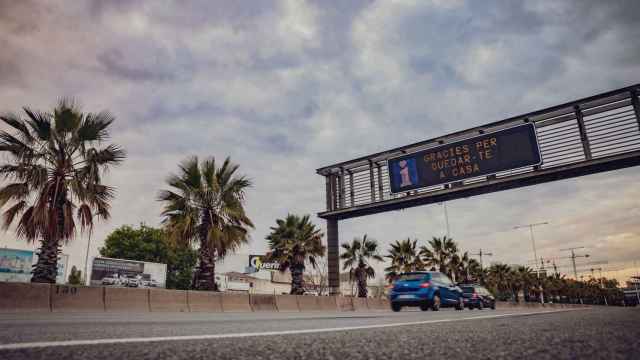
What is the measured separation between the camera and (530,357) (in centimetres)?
180

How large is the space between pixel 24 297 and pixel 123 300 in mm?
2632

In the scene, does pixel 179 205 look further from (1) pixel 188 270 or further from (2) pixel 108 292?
(1) pixel 188 270

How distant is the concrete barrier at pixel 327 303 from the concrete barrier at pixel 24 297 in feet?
37.3

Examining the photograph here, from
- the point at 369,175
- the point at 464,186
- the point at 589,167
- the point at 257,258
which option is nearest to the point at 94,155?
the point at 369,175

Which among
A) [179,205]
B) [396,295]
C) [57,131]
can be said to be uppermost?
[57,131]

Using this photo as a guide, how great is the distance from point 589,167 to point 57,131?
63.0 ft

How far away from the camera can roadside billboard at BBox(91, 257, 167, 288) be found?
49.7 m

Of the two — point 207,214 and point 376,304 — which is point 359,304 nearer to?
point 376,304

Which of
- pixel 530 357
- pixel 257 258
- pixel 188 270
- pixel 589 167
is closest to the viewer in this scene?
pixel 530 357

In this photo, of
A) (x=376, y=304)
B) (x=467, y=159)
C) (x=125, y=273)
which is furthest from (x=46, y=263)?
(x=125, y=273)

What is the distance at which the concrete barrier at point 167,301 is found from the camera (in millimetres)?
13141

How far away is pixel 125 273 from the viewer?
2060 inches

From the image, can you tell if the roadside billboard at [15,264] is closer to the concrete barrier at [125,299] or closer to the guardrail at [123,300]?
the guardrail at [123,300]

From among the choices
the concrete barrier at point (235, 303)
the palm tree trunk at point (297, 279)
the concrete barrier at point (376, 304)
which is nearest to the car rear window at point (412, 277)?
the concrete barrier at point (235, 303)
